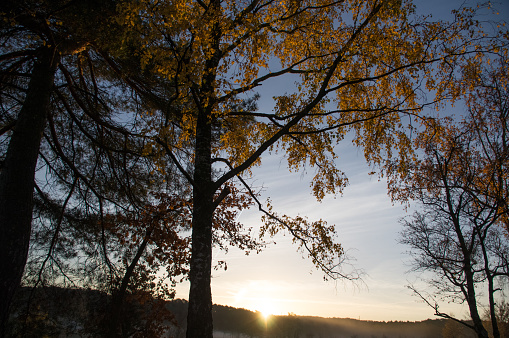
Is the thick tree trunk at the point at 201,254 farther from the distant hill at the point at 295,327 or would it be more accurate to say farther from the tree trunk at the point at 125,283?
the distant hill at the point at 295,327

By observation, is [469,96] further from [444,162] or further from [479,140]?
[444,162]

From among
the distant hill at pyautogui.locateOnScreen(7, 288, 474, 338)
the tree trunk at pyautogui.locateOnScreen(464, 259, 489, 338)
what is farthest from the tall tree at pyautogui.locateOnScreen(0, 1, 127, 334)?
the distant hill at pyautogui.locateOnScreen(7, 288, 474, 338)

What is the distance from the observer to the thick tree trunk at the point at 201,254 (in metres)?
4.78

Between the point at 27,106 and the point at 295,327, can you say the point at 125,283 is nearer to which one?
the point at 27,106

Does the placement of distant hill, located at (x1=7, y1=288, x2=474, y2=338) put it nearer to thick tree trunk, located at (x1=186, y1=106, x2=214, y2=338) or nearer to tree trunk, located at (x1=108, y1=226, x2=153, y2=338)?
tree trunk, located at (x1=108, y1=226, x2=153, y2=338)

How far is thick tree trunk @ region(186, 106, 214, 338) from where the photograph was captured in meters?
4.78

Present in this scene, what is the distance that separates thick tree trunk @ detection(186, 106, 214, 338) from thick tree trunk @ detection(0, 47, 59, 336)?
10.8 feet

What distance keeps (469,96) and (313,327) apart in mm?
120427

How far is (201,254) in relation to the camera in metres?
5.11

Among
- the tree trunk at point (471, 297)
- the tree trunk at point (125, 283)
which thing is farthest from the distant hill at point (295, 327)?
the tree trunk at point (471, 297)

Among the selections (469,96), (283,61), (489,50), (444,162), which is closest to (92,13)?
(283,61)

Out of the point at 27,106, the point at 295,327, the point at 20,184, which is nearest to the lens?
the point at 20,184

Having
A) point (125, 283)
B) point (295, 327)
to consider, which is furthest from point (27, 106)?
point (295, 327)

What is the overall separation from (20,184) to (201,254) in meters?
3.98
